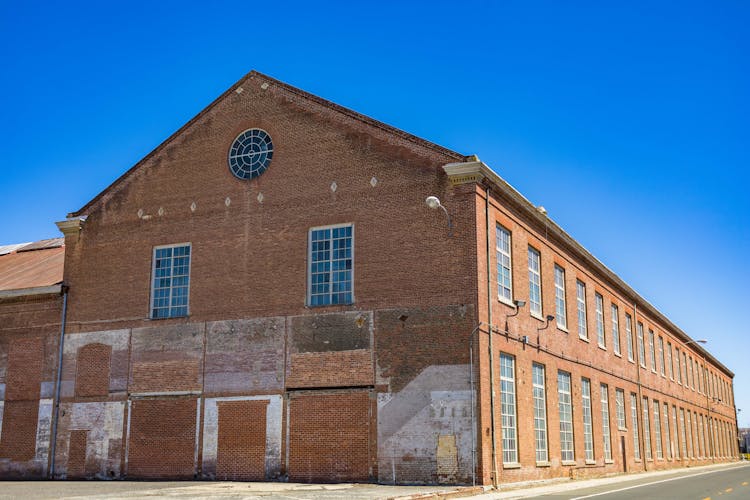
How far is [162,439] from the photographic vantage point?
25.1 meters

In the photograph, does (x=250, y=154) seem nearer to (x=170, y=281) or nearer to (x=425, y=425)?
(x=170, y=281)

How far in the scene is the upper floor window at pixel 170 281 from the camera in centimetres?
2627

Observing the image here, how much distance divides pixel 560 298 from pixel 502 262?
20.2 feet

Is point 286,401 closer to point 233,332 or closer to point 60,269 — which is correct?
point 233,332

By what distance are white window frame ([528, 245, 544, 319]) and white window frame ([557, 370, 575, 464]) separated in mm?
2795

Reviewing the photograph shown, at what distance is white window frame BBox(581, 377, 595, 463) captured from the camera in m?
30.0

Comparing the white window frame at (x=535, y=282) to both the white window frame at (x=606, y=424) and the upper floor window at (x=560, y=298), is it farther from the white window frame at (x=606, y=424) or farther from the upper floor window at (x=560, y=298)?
the white window frame at (x=606, y=424)

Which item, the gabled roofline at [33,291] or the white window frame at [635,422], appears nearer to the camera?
the gabled roofline at [33,291]

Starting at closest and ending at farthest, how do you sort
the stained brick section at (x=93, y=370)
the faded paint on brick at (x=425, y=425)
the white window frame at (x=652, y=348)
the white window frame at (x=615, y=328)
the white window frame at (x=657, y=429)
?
the faded paint on brick at (x=425, y=425)
the stained brick section at (x=93, y=370)
the white window frame at (x=615, y=328)
the white window frame at (x=657, y=429)
the white window frame at (x=652, y=348)

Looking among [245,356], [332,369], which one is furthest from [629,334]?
[245,356]

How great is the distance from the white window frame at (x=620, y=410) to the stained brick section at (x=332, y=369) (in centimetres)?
1641

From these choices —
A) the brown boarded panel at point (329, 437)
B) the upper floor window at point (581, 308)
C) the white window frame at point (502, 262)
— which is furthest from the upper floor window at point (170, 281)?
the upper floor window at point (581, 308)

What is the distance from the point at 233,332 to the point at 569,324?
41.6 feet

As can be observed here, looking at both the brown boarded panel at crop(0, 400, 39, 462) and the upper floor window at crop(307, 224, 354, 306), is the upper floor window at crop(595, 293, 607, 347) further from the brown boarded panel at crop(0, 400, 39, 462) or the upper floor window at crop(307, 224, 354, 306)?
the brown boarded panel at crop(0, 400, 39, 462)
